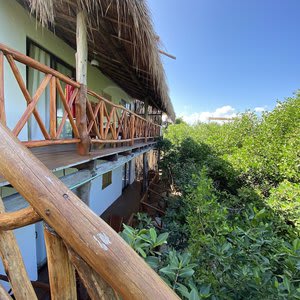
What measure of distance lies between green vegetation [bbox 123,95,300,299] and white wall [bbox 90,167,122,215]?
2.09m

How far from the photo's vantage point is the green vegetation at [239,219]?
1.06 m

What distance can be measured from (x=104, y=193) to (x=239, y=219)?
513 centimetres

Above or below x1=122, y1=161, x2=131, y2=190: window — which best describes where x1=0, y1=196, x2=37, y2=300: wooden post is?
above

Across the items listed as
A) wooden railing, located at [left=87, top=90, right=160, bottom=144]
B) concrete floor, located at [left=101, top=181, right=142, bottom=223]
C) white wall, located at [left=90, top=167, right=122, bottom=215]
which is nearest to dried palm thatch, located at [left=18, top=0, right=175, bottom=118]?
wooden railing, located at [left=87, top=90, right=160, bottom=144]

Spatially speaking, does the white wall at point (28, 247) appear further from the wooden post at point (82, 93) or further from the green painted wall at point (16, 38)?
the wooden post at point (82, 93)

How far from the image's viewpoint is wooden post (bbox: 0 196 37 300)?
0.79m

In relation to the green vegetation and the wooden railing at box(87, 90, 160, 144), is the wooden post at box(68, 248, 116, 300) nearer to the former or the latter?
the green vegetation

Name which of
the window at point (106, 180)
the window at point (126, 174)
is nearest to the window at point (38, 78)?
the window at point (106, 180)

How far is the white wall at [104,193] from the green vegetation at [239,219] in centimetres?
209

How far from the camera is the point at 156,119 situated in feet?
40.5

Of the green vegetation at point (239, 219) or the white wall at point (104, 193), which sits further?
the white wall at point (104, 193)

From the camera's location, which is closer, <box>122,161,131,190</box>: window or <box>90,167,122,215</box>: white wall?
<box>90,167,122,215</box>: white wall

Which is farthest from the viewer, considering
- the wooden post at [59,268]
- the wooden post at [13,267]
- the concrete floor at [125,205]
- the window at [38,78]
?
the concrete floor at [125,205]

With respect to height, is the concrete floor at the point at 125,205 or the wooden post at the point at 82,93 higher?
the wooden post at the point at 82,93
